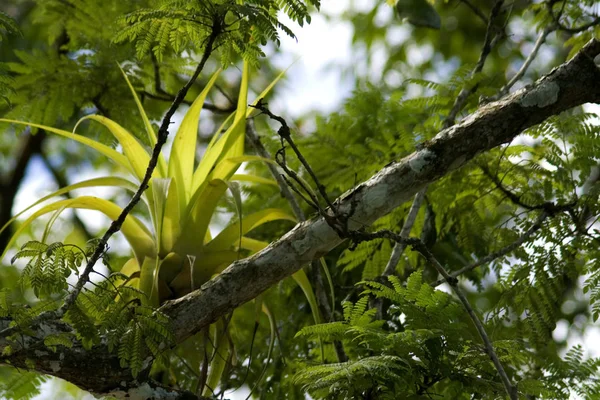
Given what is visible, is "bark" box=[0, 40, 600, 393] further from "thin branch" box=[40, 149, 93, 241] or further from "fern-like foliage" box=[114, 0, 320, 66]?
"thin branch" box=[40, 149, 93, 241]

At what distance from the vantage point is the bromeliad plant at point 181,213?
2.68 meters

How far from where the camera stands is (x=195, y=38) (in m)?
2.35

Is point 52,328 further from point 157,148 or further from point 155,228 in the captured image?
point 155,228

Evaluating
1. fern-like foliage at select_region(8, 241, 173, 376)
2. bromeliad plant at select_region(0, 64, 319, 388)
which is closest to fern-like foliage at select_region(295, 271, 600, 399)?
bromeliad plant at select_region(0, 64, 319, 388)

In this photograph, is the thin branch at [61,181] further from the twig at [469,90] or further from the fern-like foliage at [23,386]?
the twig at [469,90]

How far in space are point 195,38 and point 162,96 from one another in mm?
1395

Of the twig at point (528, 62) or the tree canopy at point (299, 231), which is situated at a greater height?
the twig at point (528, 62)

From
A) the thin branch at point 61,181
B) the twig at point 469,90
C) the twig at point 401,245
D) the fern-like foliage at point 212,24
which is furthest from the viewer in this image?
the thin branch at point 61,181

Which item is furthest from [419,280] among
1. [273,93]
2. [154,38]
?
[273,93]

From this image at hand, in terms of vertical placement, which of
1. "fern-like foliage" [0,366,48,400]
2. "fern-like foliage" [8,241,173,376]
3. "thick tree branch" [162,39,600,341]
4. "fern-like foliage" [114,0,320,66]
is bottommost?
"fern-like foliage" [8,241,173,376]

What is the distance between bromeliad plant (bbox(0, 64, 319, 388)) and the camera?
2680 mm

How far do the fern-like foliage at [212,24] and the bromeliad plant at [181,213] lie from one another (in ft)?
1.12

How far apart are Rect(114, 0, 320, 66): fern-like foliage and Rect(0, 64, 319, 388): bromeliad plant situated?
0.34 m

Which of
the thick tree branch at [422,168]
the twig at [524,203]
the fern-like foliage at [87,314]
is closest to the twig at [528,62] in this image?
the twig at [524,203]
